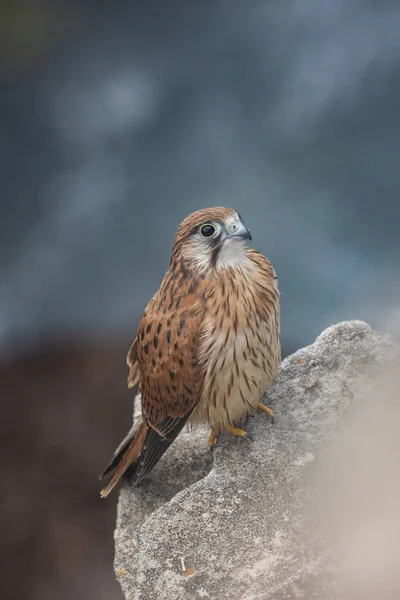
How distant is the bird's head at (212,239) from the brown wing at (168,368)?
16 cm

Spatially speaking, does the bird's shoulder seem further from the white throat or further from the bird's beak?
the bird's beak

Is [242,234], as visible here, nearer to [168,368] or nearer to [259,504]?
[168,368]

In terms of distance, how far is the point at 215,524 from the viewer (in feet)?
8.67

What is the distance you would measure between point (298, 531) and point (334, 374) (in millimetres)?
816

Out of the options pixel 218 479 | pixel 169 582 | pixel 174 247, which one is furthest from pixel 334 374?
pixel 169 582

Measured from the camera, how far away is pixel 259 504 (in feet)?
8.74

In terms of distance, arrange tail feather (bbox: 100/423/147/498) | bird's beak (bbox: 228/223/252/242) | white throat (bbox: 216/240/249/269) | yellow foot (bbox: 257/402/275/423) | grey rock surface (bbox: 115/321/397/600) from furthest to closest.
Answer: tail feather (bbox: 100/423/147/498)
yellow foot (bbox: 257/402/275/423)
white throat (bbox: 216/240/249/269)
bird's beak (bbox: 228/223/252/242)
grey rock surface (bbox: 115/321/397/600)

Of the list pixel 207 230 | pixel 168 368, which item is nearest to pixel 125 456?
pixel 168 368

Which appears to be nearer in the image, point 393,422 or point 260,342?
point 393,422

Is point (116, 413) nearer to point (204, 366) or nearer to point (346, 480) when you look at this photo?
point (204, 366)

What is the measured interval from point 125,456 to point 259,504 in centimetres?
76

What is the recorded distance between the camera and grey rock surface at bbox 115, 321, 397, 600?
2451 millimetres

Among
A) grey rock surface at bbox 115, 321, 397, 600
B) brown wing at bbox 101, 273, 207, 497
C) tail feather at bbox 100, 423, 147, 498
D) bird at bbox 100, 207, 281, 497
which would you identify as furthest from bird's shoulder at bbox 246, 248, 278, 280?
tail feather at bbox 100, 423, 147, 498

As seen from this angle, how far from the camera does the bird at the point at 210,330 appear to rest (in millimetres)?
2697
